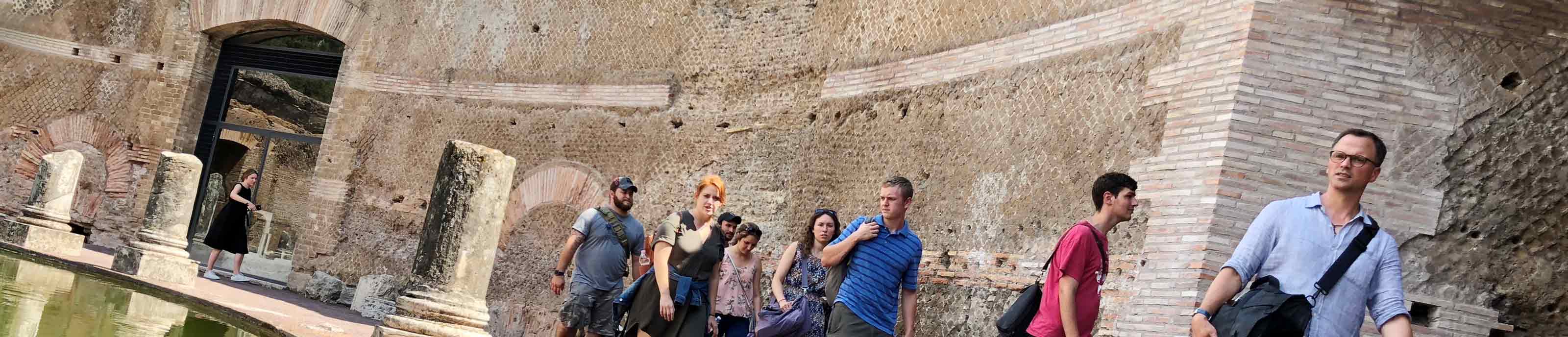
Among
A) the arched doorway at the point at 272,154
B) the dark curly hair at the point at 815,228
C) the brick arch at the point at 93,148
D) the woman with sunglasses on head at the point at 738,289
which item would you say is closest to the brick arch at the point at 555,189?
the woman with sunglasses on head at the point at 738,289

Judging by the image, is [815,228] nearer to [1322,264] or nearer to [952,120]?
[952,120]

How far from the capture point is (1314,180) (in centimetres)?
606

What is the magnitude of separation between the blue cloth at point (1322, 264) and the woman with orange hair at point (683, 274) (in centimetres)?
284

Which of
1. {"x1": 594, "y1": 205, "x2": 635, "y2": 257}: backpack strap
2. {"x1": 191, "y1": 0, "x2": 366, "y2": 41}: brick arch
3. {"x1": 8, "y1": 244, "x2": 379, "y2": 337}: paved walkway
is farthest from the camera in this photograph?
{"x1": 191, "y1": 0, "x2": 366, "y2": 41}: brick arch

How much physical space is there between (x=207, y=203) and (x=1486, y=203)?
A: 19.2 meters

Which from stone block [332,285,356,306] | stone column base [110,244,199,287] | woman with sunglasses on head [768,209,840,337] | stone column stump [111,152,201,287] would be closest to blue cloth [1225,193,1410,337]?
woman with sunglasses on head [768,209,840,337]

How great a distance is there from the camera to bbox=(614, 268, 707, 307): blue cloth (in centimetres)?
591

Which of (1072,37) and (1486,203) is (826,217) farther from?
(1486,203)

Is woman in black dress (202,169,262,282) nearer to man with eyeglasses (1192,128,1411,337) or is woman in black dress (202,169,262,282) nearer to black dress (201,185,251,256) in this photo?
black dress (201,185,251,256)

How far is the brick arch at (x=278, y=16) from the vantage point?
546 inches

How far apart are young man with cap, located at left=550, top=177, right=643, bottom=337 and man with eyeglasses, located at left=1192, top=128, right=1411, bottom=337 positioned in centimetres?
351

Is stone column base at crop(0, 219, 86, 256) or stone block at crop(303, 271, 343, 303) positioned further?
stone block at crop(303, 271, 343, 303)

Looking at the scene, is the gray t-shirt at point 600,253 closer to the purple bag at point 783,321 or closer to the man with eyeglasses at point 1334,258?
the purple bag at point 783,321

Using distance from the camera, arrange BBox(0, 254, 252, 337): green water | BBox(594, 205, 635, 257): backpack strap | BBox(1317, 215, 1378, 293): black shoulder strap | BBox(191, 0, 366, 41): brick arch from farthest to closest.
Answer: BBox(191, 0, 366, 41): brick arch
BBox(594, 205, 635, 257): backpack strap
BBox(0, 254, 252, 337): green water
BBox(1317, 215, 1378, 293): black shoulder strap
